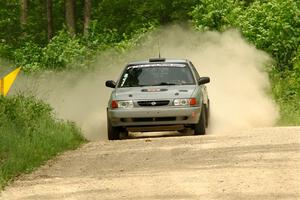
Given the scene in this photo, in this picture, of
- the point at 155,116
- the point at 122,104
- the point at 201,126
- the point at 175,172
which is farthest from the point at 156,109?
the point at 175,172

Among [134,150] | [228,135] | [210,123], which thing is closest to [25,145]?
[134,150]

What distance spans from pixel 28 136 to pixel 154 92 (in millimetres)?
3898

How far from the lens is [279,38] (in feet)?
97.9

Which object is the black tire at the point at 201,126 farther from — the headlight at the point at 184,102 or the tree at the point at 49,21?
the tree at the point at 49,21

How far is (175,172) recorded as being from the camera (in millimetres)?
11719

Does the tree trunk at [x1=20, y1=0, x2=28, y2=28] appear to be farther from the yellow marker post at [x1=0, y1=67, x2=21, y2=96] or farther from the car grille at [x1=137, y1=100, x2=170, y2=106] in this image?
the yellow marker post at [x1=0, y1=67, x2=21, y2=96]

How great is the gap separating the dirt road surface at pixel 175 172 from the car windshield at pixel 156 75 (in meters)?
3.14

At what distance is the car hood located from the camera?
60.6 ft

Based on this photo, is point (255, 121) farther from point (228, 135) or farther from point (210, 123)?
point (228, 135)

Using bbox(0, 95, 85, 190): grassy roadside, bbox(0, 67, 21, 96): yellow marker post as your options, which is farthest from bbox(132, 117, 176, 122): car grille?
bbox(0, 67, 21, 96): yellow marker post

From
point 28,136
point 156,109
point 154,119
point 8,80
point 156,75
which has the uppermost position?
point 8,80

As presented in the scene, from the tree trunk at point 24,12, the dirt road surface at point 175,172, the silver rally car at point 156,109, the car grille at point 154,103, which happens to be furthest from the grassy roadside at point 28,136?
the tree trunk at point 24,12

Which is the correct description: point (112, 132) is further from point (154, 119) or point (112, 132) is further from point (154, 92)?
point (154, 92)

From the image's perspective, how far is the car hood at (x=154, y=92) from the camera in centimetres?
1848
